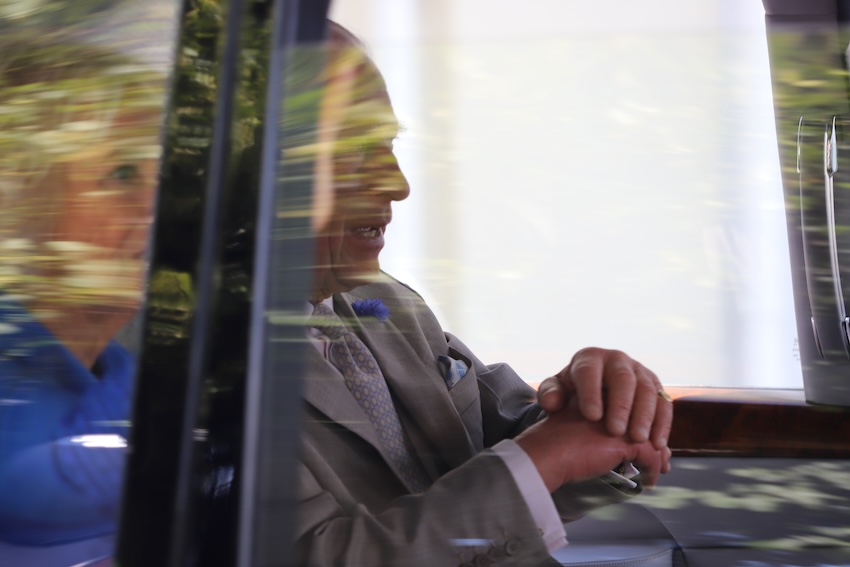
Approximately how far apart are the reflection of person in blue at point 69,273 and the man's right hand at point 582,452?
0.51m

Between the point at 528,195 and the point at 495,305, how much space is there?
14 cm

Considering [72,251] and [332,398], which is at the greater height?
[72,251]

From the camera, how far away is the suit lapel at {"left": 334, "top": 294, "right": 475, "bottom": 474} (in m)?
1.01

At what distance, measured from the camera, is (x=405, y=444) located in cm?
102

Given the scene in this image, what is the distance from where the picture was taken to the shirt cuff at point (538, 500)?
3.04 ft

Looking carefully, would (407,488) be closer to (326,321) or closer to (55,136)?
(326,321)

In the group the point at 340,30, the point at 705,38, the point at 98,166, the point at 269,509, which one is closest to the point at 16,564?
the point at 269,509

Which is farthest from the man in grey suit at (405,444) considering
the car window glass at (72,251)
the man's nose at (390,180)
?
the car window glass at (72,251)

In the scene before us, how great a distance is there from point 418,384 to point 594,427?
0.31 m

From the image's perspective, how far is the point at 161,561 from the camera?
787 mm

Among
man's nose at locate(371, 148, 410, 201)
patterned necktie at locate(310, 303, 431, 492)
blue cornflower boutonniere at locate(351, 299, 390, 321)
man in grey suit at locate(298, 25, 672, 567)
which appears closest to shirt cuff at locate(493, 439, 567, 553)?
man in grey suit at locate(298, 25, 672, 567)

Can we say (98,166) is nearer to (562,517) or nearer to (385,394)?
(385,394)

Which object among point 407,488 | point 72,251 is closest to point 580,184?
point 407,488

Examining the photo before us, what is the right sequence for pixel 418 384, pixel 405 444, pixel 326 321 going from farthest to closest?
pixel 418 384 → pixel 405 444 → pixel 326 321
